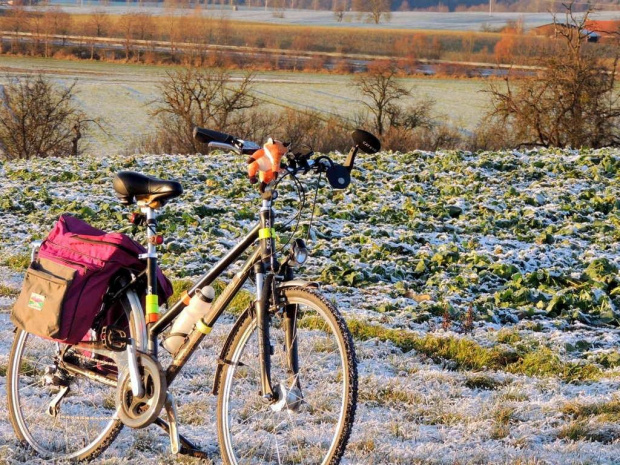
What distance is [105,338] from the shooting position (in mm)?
4066

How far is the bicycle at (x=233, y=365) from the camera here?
3.52 m

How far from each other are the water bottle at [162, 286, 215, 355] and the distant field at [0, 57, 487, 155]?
45.2 metres

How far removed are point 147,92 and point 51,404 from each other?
68.3 m

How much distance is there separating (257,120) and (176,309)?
131 ft

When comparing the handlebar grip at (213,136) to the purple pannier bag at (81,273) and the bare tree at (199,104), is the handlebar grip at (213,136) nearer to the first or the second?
the purple pannier bag at (81,273)

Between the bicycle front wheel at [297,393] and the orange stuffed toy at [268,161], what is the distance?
505mm

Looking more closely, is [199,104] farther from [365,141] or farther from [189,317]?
[365,141]

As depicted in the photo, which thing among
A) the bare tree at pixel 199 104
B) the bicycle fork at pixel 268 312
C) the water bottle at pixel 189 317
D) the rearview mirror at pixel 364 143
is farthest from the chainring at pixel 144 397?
the bare tree at pixel 199 104

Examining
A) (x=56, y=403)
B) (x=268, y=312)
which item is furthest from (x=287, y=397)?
(x=56, y=403)

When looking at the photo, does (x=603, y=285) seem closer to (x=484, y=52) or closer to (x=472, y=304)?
(x=472, y=304)

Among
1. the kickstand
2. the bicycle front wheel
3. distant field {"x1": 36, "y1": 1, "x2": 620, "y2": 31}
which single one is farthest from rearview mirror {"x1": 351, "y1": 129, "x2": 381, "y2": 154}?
distant field {"x1": 36, "y1": 1, "x2": 620, "y2": 31}

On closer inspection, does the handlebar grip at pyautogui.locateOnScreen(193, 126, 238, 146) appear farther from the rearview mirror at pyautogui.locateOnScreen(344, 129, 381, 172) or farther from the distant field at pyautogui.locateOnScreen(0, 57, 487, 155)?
the distant field at pyautogui.locateOnScreen(0, 57, 487, 155)

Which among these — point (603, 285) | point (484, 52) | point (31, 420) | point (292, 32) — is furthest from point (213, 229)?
point (292, 32)

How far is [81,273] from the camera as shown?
3.98 metres
